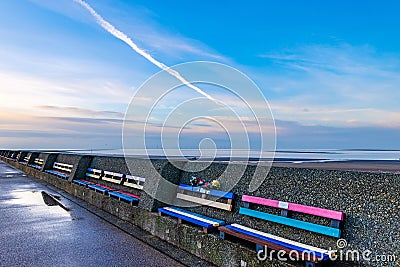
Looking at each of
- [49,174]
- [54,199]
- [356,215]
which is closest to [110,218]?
[54,199]

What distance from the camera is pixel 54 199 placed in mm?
9344

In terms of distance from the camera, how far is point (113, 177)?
29.6ft

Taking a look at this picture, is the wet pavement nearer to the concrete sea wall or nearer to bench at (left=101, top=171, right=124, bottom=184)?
the concrete sea wall

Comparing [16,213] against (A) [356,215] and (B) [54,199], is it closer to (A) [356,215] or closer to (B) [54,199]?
(B) [54,199]

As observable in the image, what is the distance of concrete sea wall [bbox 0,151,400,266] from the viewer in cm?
350

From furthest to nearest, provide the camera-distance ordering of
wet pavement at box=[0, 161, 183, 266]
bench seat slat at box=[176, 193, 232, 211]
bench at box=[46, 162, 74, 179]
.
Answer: bench at box=[46, 162, 74, 179]
bench seat slat at box=[176, 193, 232, 211]
wet pavement at box=[0, 161, 183, 266]

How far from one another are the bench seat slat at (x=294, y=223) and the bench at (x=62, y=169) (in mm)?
9290

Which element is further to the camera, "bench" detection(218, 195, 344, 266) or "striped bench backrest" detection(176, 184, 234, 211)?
"striped bench backrest" detection(176, 184, 234, 211)

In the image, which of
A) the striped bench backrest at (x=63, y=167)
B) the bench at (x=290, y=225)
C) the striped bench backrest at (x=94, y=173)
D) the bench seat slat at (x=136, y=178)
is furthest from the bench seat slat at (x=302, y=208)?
the striped bench backrest at (x=63, y=167)

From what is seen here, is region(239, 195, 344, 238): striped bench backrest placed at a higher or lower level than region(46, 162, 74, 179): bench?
higher

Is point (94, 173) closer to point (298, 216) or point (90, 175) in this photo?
point (90, 175)

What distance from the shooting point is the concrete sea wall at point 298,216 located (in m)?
3.50

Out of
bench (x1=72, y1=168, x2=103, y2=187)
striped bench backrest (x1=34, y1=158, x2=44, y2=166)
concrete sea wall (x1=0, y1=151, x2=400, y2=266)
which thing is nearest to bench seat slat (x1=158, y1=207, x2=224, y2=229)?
concrete sea wall (x1=0, y1=151, x2=400, y2=266)

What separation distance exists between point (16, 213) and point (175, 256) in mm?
5081
